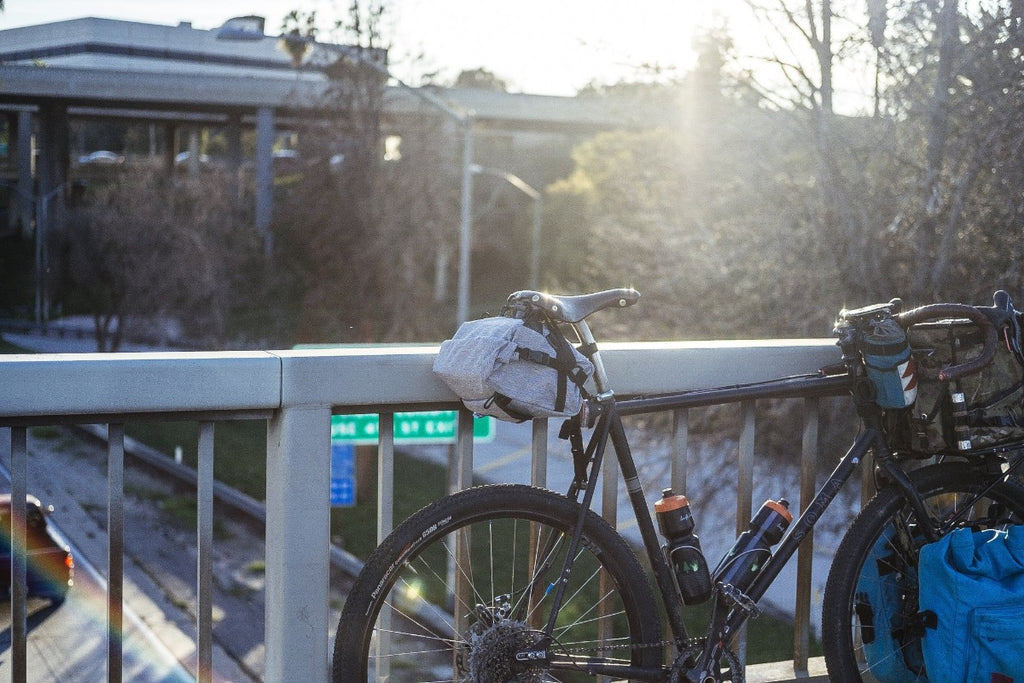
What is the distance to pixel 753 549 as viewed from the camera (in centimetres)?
279

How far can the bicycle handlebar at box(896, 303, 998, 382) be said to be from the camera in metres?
2.88

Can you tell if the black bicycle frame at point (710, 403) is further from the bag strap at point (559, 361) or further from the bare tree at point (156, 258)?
the bare tree at point (156, 258)

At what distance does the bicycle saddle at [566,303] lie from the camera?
263cm

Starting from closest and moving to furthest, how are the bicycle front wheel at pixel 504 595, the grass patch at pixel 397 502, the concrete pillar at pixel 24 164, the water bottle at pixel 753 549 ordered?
the bicycle front wheel at pixel 504 595 → the water bottle at pixel 753 549 → the grass patch at pixel 397 502 → the concrete pillar at pixel 24 164

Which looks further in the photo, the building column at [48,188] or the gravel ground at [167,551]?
the building column at [48,188]

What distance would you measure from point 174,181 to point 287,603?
35.2m

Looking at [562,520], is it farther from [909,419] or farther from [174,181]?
[174,181]

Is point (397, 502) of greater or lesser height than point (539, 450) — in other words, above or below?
below

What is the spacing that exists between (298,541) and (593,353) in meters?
0.82

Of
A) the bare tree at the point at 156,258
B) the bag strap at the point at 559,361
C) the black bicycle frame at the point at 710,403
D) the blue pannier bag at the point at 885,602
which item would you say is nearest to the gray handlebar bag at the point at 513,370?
the bag strap at the point at 559,361

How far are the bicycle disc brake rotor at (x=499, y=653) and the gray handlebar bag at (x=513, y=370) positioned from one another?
478mm

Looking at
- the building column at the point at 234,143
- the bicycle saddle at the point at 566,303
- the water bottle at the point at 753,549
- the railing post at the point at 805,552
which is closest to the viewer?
the bicycle saddle at the point at 566,303

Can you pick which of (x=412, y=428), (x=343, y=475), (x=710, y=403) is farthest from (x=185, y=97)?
(x=710, y=403)

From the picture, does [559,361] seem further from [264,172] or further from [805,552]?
[264,172]
